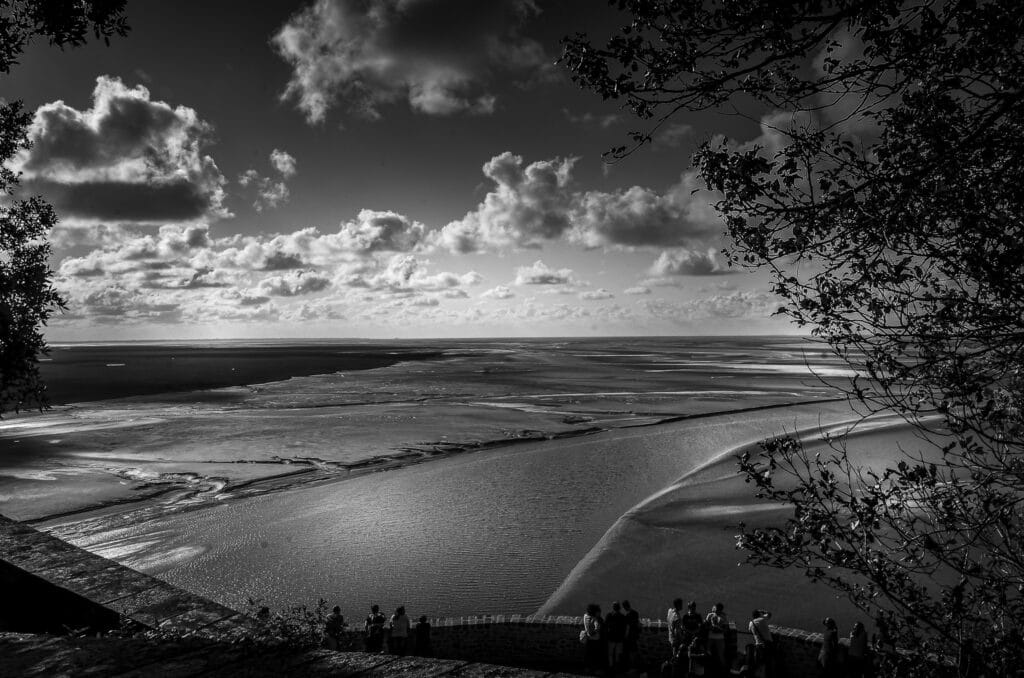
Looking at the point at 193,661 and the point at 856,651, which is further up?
the point at 193,661

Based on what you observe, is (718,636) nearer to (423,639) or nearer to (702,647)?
(702,647)

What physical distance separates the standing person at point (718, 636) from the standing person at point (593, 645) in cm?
209

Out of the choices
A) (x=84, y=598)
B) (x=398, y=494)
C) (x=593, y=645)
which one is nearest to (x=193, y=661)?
(x=84, y=598)

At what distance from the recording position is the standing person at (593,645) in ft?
35.4

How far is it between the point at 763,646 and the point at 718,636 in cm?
81

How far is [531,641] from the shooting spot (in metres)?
11.6

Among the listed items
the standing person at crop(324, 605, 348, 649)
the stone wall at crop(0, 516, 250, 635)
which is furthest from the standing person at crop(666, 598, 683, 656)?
the stone wall at crop(0, 516, 250, 635)

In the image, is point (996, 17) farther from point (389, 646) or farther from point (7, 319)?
point (7, 319)

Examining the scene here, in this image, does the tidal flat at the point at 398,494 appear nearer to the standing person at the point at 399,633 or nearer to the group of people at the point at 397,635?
the group of people at the point at 397,635

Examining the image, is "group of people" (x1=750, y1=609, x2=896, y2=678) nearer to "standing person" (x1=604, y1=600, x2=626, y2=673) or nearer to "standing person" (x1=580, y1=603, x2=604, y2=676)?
"standing person" (x1=604, y1=600, x2=626, y2=673)

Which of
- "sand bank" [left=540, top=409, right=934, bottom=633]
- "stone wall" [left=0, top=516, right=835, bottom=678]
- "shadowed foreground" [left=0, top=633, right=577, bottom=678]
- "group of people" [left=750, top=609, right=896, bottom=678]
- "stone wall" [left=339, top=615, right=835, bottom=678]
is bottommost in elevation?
"sand bank" [left=540, top=409, right=934, bottom=633]

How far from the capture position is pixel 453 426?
137 ft

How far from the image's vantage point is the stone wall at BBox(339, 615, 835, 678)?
11211mm

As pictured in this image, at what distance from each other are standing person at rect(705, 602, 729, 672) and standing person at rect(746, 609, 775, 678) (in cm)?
53
